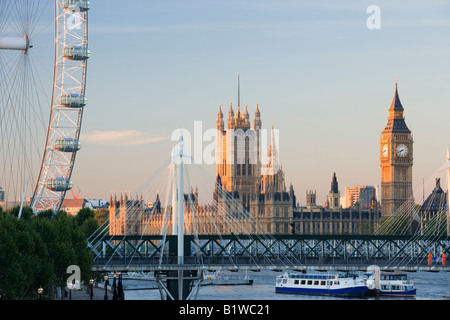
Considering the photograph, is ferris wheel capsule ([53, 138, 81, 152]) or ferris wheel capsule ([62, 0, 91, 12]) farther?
ferris wheel capsule ([53, 138, 81, 152])

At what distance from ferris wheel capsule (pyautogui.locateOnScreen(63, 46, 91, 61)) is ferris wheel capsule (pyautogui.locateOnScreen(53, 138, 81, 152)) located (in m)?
6.89

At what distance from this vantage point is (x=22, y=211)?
78.6 meters

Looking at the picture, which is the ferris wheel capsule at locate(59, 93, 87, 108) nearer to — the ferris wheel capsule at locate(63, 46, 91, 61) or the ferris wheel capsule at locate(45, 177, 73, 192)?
the ferris wheel capsule at locate(63, 46, 91, 61)

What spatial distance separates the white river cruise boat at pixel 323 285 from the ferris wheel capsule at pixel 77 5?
116 ft

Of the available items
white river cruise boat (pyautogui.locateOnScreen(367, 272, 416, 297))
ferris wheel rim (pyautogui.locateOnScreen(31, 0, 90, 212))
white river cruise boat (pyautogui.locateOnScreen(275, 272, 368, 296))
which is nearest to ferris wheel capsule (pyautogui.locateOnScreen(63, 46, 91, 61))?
ferris wheel rim (pyautogui.locateOnScreen(31, 0, 90, 212))

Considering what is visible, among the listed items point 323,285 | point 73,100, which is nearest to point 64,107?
point 73,100

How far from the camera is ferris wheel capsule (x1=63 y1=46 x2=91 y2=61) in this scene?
80694mm

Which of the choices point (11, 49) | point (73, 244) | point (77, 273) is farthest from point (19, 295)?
point (11, 49)

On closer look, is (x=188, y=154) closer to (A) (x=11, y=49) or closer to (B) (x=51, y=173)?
(A) (x=11, y=49)

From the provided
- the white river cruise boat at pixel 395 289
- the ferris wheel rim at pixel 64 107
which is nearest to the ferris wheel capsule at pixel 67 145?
the ferris wheel rim at pixel 64 107

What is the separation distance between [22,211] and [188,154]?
18.8 meters

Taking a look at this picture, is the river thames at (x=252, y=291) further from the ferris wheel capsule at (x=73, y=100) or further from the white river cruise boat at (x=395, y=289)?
the ferris wheel capsule at (x=73, y=100)

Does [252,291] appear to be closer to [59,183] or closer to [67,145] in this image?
[59,183]

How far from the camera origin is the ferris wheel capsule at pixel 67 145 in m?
82.8
